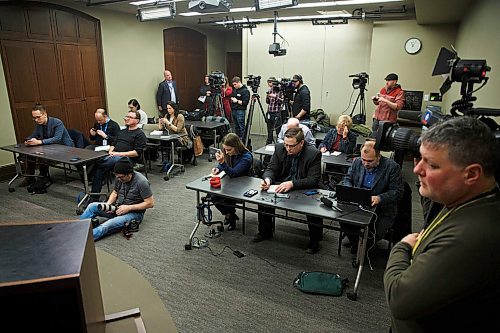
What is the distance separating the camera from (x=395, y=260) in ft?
3.51

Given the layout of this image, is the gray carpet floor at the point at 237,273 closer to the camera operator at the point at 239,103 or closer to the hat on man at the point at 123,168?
the hat on man at the point at 123,168

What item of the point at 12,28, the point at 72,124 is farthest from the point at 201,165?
the point at 12,28

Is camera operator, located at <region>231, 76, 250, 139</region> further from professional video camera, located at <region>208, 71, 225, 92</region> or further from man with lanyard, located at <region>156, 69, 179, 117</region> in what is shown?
man with lanyard, located at <region>156, 69, 179, 117</region>

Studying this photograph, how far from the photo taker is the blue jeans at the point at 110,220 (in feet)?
11.5

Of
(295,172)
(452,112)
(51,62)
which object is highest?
(51,62)

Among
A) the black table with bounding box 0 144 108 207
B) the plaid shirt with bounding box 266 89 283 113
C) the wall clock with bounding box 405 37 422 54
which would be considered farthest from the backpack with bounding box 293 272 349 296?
the wall clock with bounding box 405 37 422 54

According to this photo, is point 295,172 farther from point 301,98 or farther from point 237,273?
point 301,98

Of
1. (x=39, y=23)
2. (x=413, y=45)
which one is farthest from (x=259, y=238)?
(x=39, y=23)

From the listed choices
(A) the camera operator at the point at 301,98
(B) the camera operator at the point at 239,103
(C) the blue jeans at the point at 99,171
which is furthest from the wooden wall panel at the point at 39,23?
(A) the camera operator at the point at 301,98

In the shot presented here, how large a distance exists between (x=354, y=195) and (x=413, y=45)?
16.1 ft

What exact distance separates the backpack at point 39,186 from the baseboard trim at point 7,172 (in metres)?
0.76

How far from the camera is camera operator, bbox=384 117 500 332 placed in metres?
0.84

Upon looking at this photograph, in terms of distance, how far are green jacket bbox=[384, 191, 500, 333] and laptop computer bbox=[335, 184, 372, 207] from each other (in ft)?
5.68

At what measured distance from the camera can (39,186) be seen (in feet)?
15.8
